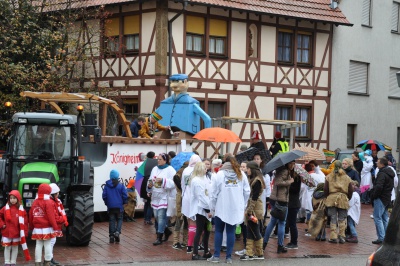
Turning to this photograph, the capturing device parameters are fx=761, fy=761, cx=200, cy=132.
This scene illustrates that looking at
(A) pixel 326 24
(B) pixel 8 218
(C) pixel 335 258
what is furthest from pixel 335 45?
(B) pixel 8 218

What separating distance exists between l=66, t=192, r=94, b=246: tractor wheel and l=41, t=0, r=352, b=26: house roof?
1311cm

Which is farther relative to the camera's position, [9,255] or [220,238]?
[220,238]

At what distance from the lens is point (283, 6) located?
29250 millimetres

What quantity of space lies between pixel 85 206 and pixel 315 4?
748 inches

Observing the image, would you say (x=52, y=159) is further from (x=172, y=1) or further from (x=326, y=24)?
(x=326, y=24)

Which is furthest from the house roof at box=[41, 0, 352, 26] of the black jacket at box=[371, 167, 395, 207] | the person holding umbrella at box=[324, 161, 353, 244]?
the black jacket at box=[371, 167, 395, 207]

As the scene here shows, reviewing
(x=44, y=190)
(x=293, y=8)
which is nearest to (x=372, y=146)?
(x=293, y=8)

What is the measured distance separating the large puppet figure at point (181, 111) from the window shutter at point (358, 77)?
1162cm

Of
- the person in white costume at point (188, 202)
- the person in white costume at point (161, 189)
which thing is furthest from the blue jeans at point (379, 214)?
the person in white costume at point (161, 189)

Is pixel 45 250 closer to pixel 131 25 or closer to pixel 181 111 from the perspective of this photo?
pixel 181 111

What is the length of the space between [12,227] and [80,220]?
245cm

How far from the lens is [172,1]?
26.1m

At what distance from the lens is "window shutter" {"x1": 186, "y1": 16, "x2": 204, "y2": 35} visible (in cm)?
2700

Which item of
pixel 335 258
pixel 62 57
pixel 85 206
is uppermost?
pixel 62 57
